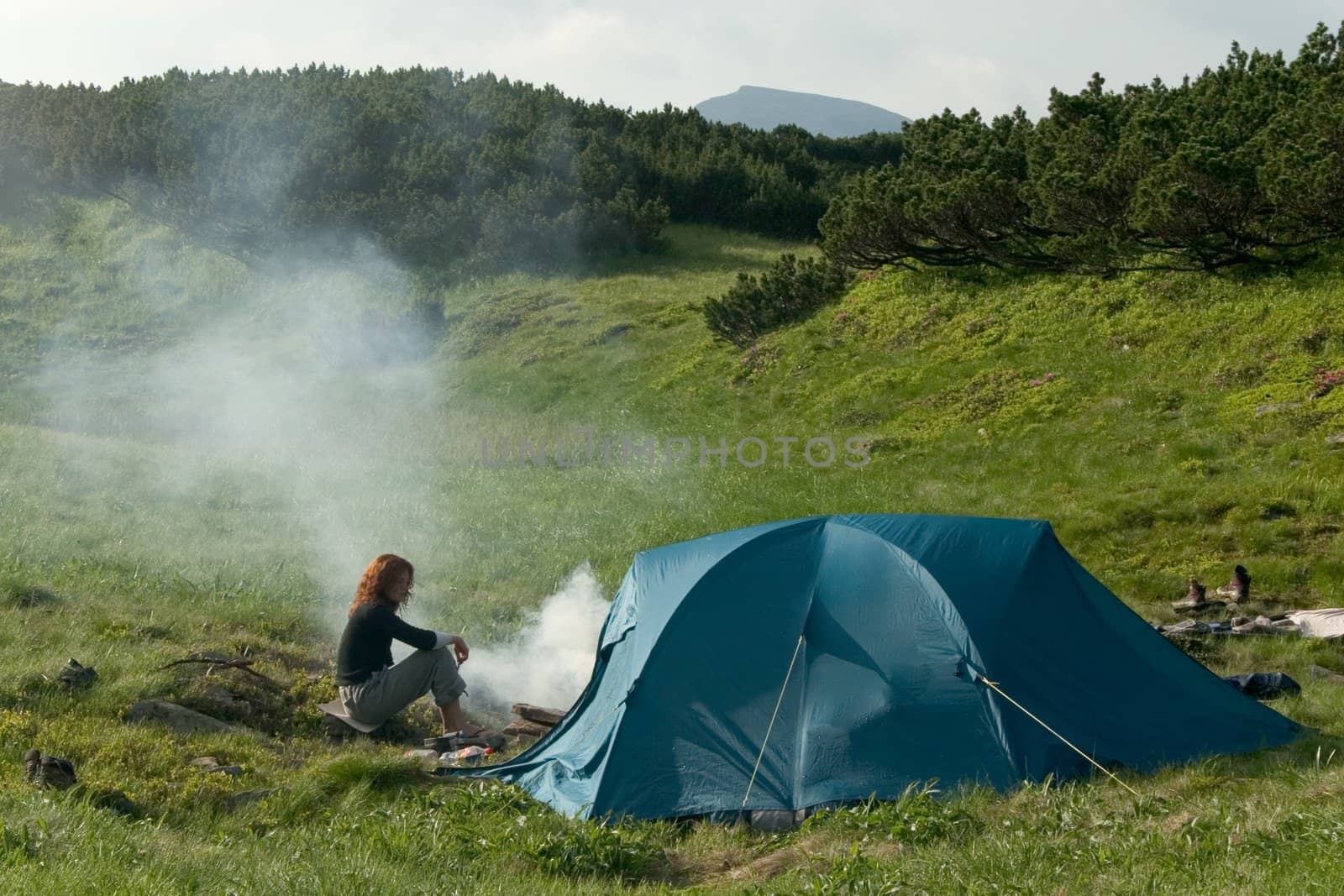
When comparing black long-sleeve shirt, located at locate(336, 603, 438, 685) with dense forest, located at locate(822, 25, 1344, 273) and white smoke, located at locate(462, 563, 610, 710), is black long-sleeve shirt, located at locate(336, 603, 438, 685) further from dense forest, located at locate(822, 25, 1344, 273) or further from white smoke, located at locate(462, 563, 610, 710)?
dense forest, located at locate(822, 25, 1344, 273)

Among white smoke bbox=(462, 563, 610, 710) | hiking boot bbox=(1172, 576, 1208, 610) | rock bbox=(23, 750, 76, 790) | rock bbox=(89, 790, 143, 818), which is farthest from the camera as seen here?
hiking boot bbox=(1172, 576, 1208, 610)

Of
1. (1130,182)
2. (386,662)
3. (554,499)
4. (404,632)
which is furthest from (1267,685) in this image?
(1130,182)

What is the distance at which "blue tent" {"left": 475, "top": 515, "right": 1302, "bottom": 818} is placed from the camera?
24.1 ft

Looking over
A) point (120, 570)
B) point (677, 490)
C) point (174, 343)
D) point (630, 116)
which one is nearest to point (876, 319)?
point (677, 490)

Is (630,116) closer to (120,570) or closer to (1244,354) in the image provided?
(1244,354)

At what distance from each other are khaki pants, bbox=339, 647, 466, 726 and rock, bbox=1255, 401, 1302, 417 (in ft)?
40.6

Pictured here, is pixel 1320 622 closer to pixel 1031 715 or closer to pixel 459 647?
pixel 1031 715

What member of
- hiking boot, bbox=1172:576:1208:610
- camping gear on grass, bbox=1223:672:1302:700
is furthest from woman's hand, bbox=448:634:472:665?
hiking boot, bbox=1172:576:1208:610

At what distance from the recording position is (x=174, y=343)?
3712 centimetres

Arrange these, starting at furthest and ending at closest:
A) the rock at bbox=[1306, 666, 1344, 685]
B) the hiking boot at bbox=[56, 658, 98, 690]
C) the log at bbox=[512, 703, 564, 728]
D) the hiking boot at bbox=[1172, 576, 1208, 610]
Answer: the hiking boot at bbox=[1172, 576, 1208, 610] → the rock at bbox=[1306, 666, 1344, 685] → the log at bbox=[512, 703, 564, 728] → the hiking boot at bbox=[56, 658, 98, 690]

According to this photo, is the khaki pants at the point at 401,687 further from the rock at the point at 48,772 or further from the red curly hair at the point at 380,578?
the rock at the point at 48,772

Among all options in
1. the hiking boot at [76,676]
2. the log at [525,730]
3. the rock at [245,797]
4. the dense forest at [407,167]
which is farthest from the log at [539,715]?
the dense forest at [407,167]

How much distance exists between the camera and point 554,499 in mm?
19219

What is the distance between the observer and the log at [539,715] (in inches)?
363
